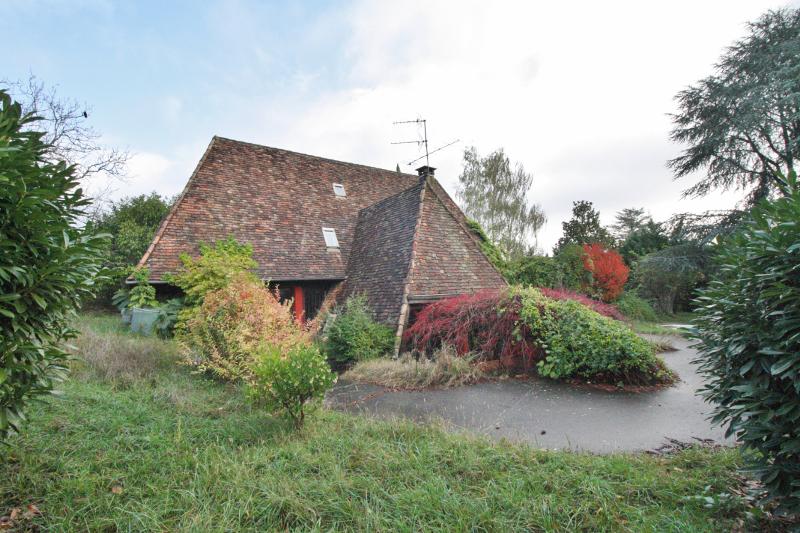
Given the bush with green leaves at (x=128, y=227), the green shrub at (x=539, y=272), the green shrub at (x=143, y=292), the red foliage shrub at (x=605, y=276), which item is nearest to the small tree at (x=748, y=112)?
the red foliage shrub at (x=605, y=276)

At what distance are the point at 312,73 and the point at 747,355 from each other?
10.2m

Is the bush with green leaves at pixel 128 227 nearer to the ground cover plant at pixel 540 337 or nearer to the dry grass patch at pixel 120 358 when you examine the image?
the dry grass patch at pixel 120 358

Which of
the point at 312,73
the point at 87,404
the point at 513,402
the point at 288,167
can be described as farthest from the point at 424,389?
the point at 288,167

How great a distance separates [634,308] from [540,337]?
14.4 metres

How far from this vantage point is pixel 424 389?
25.5 ft

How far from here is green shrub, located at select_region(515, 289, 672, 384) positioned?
7.55 metres

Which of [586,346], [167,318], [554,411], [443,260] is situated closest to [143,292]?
[167,318]

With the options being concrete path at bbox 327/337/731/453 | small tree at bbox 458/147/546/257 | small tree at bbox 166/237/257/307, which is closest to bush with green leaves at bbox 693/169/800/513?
concrete path at bbox 327/337/731/453

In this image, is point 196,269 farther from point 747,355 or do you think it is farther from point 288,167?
point 747,355

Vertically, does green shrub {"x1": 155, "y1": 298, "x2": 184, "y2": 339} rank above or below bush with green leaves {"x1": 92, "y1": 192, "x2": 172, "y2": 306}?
below

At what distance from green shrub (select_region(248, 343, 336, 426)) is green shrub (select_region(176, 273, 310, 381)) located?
2.70 m

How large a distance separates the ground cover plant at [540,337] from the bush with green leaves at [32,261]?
24.9ft

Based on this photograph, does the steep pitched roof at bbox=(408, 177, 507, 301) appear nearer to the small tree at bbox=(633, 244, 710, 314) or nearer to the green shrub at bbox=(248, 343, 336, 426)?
the green shrub at bbox=(248, 343, 336, 426)

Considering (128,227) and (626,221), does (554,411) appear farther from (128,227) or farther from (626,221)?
(626,221)
